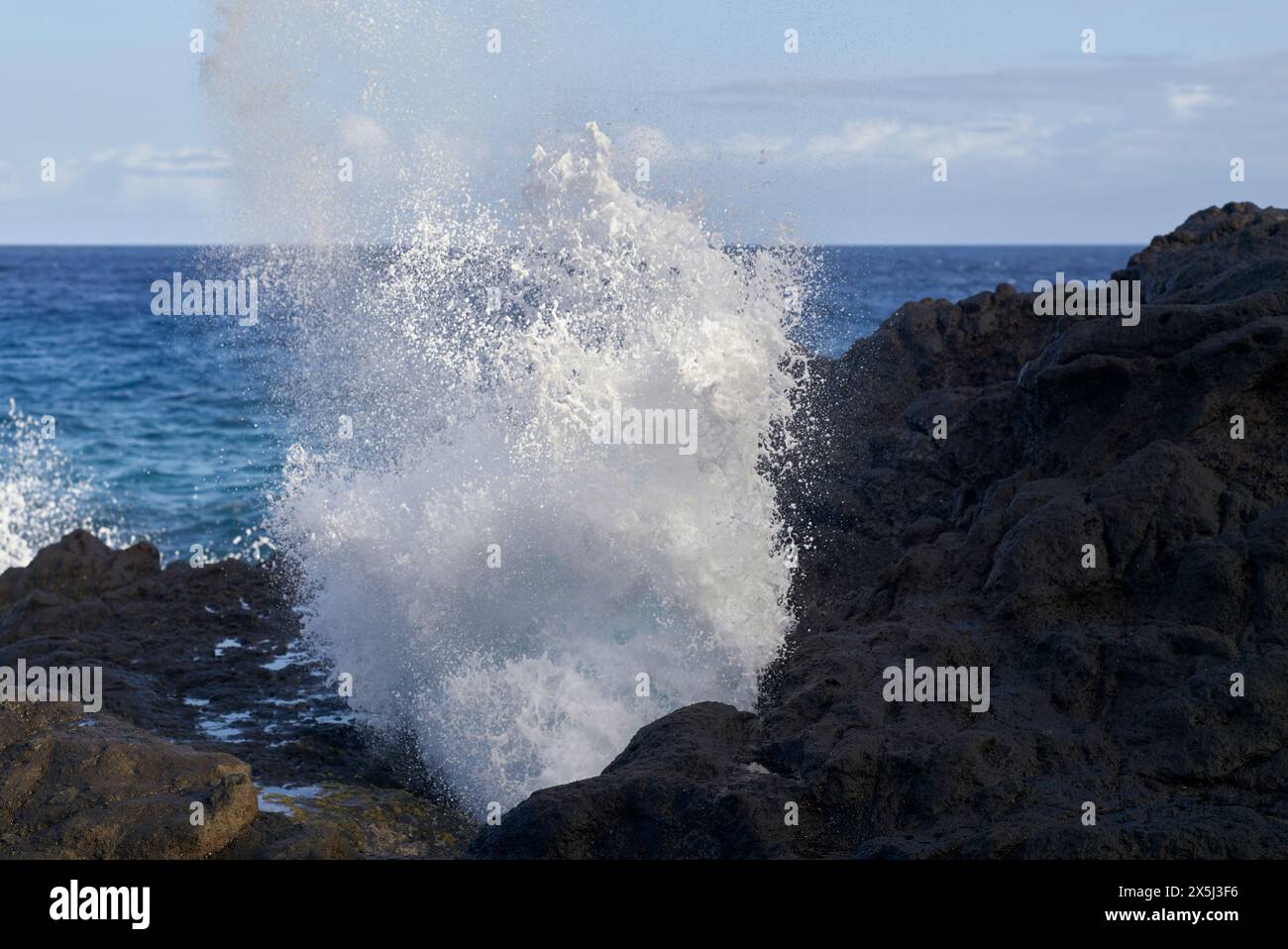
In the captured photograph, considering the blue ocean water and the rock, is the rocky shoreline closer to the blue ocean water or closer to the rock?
the rock

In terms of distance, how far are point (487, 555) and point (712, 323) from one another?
191cm

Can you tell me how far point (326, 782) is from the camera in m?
6.54

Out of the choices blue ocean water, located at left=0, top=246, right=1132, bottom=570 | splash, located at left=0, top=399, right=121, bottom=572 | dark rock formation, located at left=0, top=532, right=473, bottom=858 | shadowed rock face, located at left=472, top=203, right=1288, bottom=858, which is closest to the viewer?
shadowed rock face, located at left=472, top=203, right=1288, bottom=858

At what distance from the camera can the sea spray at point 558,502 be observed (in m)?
6.82

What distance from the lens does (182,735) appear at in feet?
23.0

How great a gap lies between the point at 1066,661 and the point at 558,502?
3.31 m

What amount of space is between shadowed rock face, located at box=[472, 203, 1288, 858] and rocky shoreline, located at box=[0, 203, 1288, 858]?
11 mm

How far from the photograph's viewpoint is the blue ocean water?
48.0ft

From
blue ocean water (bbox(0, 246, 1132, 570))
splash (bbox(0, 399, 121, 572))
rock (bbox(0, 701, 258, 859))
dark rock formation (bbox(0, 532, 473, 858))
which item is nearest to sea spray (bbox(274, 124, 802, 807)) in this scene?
dark rock formation (bbox(0, 532, 473, 858))

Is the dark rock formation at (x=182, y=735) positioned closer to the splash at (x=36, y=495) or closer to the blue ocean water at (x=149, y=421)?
the blue ocean water at (x=149, y=421)

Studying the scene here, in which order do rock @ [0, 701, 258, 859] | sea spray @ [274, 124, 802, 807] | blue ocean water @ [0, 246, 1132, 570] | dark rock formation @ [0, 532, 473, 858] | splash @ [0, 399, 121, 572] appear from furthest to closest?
blue ocean water @ [0, 246, 1132, 570], splash @ [0, 399, 121, 572], sea spray @ [274, 124, 802, 807], dark rock formation @ [0, 532, 473, 858], rock @ [0, 701, 258, 859]

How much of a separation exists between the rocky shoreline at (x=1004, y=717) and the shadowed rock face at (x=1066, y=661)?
0.4 inches

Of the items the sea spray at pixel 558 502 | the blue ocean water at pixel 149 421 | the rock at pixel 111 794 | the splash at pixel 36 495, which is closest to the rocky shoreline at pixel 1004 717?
the rock at pixel 111 794
